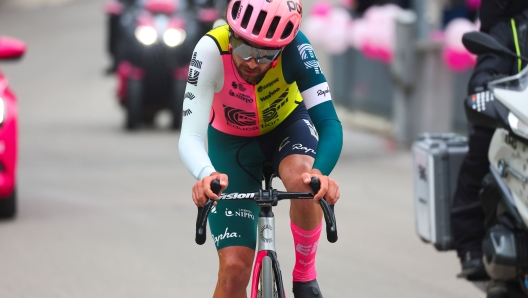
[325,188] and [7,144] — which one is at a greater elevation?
[325,188]

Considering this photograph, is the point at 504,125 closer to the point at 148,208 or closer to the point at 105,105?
the point at 148,208

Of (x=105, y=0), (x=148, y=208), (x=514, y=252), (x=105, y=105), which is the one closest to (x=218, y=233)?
(x=514, y=252)

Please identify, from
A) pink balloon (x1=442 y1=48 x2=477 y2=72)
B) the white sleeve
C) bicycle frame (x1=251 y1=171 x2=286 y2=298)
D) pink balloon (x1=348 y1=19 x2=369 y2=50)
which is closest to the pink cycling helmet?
the white sleeve

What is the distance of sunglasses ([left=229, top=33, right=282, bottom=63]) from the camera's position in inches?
176

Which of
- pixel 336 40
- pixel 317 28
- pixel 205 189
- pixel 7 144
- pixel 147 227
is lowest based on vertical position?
pixel 147 227

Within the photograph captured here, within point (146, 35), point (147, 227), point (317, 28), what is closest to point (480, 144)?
point (147, 227)

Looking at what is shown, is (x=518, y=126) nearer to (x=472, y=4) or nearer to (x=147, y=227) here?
(x=147, y=227)

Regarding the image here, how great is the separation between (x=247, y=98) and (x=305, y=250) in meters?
0.79

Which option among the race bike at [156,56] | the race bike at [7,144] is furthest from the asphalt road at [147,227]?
the race bike at [156,56]

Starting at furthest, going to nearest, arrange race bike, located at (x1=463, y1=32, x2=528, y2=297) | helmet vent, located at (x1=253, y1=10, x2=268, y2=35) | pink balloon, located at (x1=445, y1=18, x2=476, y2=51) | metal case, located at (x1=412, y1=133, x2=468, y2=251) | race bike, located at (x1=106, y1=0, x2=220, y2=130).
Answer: race bike, located at (x1=106, y1=0, x2=220, y2=130) < pink balloon, located at (x1=445, y1=18, x2=476, y2=51) < metal case, located at (x1=412, y1=133, x2=468, y2=251) < race bike, located at (x1=463, y1=32, x2=528, y2=297) < helmet vent, located at (x1=253, y1=10, x2=268, y2=35)

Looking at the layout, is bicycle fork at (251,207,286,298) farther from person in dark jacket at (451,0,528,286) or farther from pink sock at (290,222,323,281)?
person in dark jacket at (451,0,528,286)

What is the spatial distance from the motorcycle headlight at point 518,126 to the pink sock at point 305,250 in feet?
4.04

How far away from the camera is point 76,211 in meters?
9.88

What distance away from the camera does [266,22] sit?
437 centimetres
